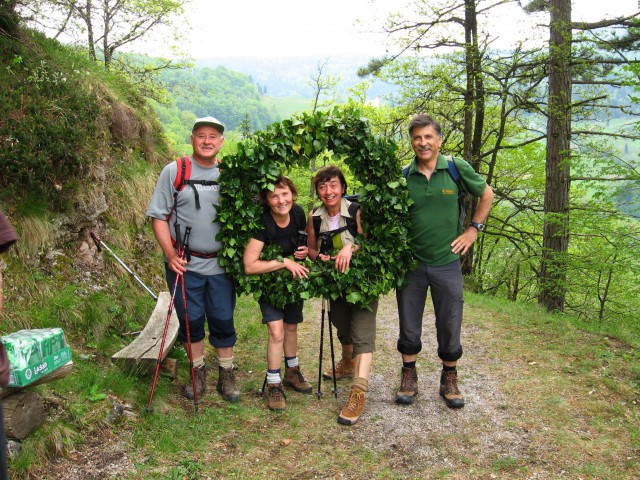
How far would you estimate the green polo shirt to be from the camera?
4.86m

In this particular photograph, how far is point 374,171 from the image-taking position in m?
5.03

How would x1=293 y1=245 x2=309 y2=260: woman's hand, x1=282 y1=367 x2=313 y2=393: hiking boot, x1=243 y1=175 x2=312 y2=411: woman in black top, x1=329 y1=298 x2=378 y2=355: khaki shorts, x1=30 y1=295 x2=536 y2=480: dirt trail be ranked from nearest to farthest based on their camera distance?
1. x1=30 y1=295 x2=536 y2=480: dirt trail
2. x1=243 y1=175 x2=312 y2=411: woman in black top
3. x1=329 y1=298 x2=378 y2=355: khaki shorts
4. x1=293 y1=245 x2=309 y2=260: woman's hand
5. x1=282 y1=367 x2=313 y2=393: hiking boot

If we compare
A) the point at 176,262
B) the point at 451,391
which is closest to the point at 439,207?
the point at 451,391

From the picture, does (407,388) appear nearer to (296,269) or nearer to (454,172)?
(296,269)

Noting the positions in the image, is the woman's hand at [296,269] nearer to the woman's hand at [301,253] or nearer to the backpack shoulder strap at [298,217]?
the woman's hand at [301,253]

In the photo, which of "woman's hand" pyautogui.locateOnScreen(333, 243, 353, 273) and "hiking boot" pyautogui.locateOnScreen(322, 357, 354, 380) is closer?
"woman's hand" pyautogui.locateOnScreen(333, 243, 353, 273)

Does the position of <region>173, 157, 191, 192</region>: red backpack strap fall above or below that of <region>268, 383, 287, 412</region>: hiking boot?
above

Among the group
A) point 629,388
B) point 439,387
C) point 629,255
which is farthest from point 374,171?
point 629,255

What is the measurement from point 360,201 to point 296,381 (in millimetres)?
2202

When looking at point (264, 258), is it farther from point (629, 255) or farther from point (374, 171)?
point (629, 255)

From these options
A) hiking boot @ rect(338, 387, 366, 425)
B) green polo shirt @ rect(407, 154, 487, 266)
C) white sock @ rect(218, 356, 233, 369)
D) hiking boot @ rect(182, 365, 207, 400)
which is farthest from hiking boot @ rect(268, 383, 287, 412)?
green polo shirt @ rect(407, 154, 487, 266)

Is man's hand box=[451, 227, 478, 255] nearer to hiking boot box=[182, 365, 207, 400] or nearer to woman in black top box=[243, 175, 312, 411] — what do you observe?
woman in black top box=[243, 175, 312, 411]

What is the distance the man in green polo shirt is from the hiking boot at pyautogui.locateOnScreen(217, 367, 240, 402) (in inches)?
78.3

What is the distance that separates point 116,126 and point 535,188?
14.9 metres
